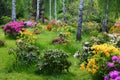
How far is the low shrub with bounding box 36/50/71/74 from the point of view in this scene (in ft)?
44.4

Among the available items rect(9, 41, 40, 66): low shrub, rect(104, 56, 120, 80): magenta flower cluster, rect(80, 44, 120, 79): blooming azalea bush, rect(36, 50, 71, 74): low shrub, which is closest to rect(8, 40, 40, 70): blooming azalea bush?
rect(9, 41, 40, 66): low shrub

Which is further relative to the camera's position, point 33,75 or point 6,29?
point 6,29

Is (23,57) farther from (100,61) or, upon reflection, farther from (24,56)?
(100,61)

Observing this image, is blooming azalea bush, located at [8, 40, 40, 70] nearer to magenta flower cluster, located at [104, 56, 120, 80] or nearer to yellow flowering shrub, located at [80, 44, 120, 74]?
yellow flowering shrub, located at [80, 44, 120, 74]

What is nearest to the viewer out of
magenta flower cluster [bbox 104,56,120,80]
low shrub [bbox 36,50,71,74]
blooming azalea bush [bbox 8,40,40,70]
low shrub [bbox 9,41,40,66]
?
magenta flower cluster [bbox 104,56,120,80]

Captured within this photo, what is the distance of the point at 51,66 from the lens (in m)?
13.5

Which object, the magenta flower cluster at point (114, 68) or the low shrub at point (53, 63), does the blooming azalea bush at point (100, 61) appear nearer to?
the magenta flower cluster at point (114, 68)

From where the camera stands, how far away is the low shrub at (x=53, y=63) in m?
13.5

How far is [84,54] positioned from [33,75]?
3.31 metres

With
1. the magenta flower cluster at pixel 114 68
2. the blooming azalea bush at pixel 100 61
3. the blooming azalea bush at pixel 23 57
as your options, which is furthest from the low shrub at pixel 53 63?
the magenta flower cluster at pixel 114 68

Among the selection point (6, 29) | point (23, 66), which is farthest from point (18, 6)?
point (23, 66)

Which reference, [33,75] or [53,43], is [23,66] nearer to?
[33,75]

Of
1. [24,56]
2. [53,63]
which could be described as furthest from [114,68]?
[24,56]

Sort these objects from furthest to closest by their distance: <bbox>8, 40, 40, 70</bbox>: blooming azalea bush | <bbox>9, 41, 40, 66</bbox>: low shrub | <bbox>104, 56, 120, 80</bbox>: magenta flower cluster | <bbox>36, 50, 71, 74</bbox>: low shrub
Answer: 1. <bbox>9, 41, 40, 66</bbox>: low shrub
2. <bbox>8, 40, 40, 70</bbox>: blooming azalea bush
3. <bbox>36, 50, 71, 74</bbox>: low shrub
4. <bbox>104, 56, 120, 80</bbox>: magenta flower cluster
